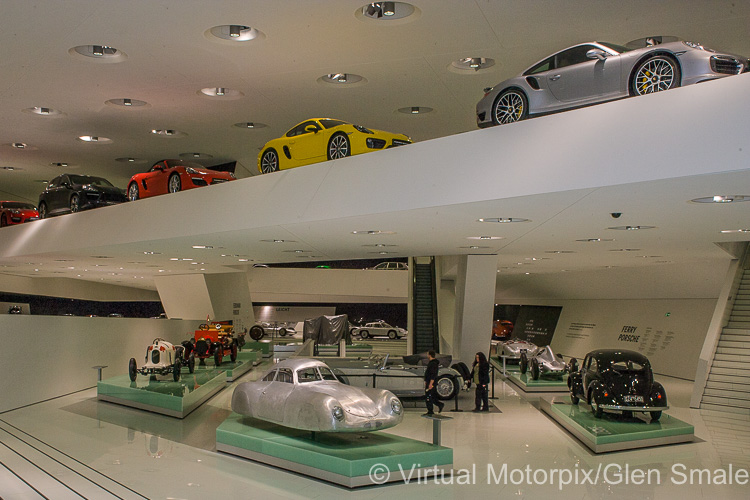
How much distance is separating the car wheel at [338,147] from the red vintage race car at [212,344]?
11.6 m

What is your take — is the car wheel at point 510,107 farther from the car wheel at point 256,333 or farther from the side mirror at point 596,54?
the car wheel at point 256,333

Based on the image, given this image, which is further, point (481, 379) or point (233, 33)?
point (481, 379)

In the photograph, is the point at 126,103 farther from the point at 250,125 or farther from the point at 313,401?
the point at 313,401

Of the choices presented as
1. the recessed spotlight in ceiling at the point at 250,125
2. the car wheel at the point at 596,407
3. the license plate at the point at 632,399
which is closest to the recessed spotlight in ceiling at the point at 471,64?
the recessed spotlight in ceiling at the point at 250,125

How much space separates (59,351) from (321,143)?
1131 centimetres

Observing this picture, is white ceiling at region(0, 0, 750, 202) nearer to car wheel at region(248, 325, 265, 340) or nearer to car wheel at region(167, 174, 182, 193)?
car wheel at region(167, 174, 182, 193)

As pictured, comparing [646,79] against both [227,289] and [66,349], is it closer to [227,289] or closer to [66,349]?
[66,349]

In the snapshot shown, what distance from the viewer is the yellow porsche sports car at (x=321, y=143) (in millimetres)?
10059

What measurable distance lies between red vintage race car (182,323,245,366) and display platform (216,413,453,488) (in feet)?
31.6

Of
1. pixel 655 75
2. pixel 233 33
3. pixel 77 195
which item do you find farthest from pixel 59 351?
pixel 655 75

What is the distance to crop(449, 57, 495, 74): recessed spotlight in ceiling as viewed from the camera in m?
11.8

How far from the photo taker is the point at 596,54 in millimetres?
7875

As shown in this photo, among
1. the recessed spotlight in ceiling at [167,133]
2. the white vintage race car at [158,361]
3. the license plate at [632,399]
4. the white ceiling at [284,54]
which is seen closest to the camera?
the white ceiling at [284,54]

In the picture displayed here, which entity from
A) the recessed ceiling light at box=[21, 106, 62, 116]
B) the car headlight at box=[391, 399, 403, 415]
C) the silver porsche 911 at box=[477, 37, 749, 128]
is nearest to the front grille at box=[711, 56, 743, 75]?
the silver porsche 911 at box=[477, 37, 749, 128]
